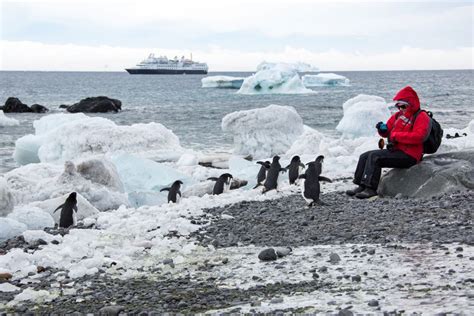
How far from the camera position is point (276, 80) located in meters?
54.0

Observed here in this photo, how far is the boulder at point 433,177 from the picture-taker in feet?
25.8

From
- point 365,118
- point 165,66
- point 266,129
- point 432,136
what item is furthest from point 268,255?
point 165,66

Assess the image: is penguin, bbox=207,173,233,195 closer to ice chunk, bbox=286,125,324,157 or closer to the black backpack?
the black backpack

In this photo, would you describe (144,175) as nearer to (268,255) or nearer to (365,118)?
(268,255)

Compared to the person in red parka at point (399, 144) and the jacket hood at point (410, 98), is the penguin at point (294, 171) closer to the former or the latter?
the person in red parka at point (399, 144)

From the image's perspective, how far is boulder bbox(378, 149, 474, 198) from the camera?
787 cm

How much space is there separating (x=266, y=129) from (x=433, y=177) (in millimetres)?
12209

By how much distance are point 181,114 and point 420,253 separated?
34.9m

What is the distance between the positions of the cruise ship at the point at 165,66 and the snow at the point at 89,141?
375 feet

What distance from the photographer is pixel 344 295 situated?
4281 mm

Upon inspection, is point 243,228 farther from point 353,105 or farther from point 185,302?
point 353,105

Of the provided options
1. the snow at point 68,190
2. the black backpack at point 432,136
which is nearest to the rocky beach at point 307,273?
the black backpack at point 432,136

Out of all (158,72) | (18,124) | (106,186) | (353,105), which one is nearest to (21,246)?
(106,186)

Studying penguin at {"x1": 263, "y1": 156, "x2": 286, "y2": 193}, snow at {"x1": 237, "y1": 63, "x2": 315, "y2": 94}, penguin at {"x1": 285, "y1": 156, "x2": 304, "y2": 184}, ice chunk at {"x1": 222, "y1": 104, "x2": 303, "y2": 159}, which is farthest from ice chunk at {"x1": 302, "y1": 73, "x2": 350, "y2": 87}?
penguin at {"x1": 263, "y1": 156, "x2": 286, "y2": 193}
